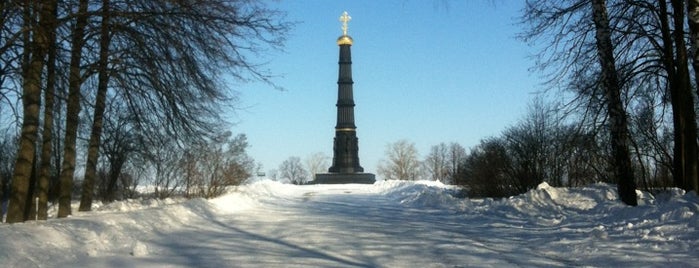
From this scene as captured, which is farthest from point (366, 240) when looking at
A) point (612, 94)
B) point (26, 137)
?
point (612, 94)

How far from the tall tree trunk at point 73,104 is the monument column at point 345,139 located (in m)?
40.1

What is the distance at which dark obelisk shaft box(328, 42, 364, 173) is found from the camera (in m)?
53.8

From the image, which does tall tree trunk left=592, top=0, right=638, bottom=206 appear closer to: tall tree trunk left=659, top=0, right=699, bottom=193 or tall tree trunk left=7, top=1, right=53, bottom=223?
tall tree trunk left=659, top=0, right=699, bottom=193

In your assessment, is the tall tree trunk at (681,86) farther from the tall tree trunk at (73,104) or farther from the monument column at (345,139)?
the monument column at (345,139)

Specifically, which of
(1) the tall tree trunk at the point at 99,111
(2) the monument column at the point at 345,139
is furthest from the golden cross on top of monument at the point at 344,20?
(1) the tall tree trunk at the point at 99,111

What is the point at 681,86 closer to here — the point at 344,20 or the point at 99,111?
the point at 99,111

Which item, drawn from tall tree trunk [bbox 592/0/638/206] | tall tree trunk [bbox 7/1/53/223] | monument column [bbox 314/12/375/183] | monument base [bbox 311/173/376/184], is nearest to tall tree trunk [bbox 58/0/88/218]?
tall tree trunk [bbox 7/1/53/223]

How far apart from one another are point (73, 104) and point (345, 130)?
42.9 m

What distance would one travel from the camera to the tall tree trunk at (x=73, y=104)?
7.99 m

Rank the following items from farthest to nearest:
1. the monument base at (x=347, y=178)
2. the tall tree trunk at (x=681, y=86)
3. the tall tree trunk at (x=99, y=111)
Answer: the monument base at (x=347, y=178)
the tall tree trunk at (x=681, y=86)
the tall tree trunk at (x=99, y=111)

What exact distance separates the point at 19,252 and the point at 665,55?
1334 cm

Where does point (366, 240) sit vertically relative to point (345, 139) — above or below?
below

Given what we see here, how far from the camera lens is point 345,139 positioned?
5384 centimetres

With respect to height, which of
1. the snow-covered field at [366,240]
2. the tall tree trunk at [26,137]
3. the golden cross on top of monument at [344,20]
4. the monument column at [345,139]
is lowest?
the snow-covered field at [366,240]
